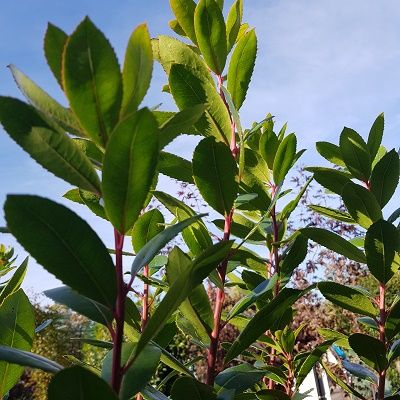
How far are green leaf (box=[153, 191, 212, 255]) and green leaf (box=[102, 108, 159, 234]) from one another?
0.34 m

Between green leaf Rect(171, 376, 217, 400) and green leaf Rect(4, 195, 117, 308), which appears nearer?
green leaf Rect(4, 195, 117, 308)

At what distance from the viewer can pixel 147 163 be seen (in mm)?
836

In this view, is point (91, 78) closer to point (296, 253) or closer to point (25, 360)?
point (25, 360)

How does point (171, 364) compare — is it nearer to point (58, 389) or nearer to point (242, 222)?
point (58, 389)

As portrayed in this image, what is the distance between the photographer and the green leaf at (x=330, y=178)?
67.9 inches

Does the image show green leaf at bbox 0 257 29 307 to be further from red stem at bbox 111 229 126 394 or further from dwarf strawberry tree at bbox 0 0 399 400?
red stem at bbox 111 229 126 394

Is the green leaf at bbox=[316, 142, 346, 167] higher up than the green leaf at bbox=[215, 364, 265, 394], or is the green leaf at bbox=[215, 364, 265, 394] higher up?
the green leaf at bbox=[316, 142, 346, 167]

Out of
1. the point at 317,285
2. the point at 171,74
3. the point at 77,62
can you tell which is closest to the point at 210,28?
the point at 171,74

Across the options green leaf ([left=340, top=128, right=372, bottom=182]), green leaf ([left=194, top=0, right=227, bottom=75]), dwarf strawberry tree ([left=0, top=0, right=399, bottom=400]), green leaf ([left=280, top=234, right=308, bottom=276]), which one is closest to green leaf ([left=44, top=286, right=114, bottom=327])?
dwarf strawberry tree ([left=0, top=0, right=399, bottom=400])

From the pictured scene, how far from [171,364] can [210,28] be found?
0.89 metres

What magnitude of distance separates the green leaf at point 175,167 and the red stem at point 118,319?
480mm

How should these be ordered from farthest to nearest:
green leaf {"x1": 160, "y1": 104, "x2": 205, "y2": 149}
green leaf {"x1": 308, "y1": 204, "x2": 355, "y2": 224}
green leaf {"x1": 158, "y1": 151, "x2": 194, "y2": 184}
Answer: green leaf {"x1": 308, "y1": 204, "x2": 355, "y2": 224} → green leaf {"x1": 158, "y1": 151, "x2": 194, "y2": 184} → green leaf {"x1": 160, "y1": 104, "x2": 205, "y2": 149}

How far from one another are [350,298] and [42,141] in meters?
1.08

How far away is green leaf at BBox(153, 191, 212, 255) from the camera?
1.21m
